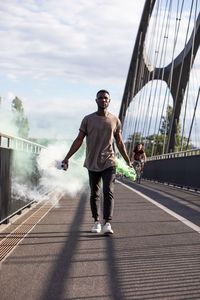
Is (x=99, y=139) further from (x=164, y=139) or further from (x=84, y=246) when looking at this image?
(x=164, y=139)

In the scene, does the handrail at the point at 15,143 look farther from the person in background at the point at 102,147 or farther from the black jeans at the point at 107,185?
the black jeans at the point at 107,185

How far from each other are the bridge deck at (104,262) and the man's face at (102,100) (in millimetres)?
1662

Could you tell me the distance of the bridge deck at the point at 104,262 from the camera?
4918 millimetres

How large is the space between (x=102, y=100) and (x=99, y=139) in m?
0.52

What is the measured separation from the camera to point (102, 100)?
27.2ft

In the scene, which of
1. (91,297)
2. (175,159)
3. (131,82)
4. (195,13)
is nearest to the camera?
(91,297)

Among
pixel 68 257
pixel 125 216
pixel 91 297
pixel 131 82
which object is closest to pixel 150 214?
pixel 125 216

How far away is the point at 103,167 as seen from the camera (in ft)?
27.6

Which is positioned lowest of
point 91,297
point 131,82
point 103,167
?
point 91,297

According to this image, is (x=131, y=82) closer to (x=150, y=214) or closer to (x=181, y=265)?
(x=150, y=214)

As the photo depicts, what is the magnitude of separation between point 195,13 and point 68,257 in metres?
26.0

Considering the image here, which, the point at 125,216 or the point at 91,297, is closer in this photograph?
the point at 91,297

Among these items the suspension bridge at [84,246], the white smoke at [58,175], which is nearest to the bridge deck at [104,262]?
the suspension bridge at [84,246]

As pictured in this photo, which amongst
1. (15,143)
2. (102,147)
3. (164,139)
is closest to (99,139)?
(102,147)
